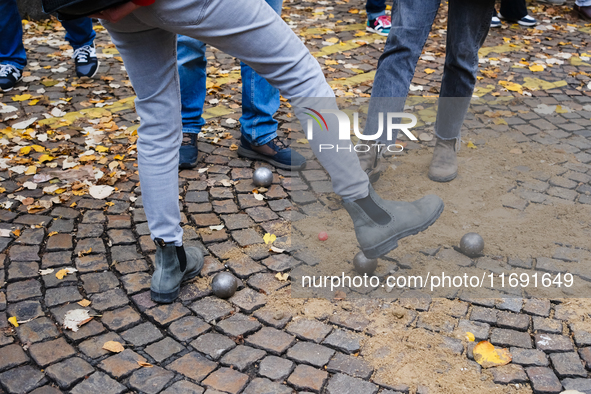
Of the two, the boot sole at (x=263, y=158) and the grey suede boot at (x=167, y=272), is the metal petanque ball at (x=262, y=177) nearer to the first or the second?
the boot sole at (x=263, y=158)

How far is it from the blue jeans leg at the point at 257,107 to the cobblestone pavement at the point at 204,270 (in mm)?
246

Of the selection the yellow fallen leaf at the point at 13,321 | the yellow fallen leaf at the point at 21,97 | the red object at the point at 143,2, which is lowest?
the yellow fallen leaf at the point at 21,97

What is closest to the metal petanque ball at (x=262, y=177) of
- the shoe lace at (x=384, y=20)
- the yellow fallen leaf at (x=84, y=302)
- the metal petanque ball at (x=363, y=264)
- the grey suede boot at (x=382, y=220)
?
the metal petanque ball at (x=363, y=264)

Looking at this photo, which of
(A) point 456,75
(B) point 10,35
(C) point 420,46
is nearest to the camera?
(C) point 420,46

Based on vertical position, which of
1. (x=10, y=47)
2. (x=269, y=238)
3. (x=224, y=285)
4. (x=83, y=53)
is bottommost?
(x=269, y=238)

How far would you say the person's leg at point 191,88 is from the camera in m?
3.96

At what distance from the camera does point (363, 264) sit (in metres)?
3.03

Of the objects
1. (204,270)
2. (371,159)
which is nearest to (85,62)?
(371,159)

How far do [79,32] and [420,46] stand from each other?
13.7 ft

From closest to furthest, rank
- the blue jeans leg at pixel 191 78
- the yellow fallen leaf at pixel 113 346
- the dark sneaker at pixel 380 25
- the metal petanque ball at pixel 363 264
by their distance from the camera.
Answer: the yellow fallen leaf at pixel 113 346, the metal petanque ball at pixel 363 264, the blue jeans leg at pixel 191 78, the dark sneaker at pixel 380 25

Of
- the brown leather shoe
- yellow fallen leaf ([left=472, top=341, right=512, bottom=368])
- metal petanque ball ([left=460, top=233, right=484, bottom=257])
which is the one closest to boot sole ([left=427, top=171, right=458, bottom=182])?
metal petanque ball ([left=460, top=233, right=484, bottom=257])

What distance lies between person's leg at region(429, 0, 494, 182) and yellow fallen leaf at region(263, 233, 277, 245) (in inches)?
54.1

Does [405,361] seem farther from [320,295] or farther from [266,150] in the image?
[266,150]

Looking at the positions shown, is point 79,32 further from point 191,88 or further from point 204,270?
point 204,270
